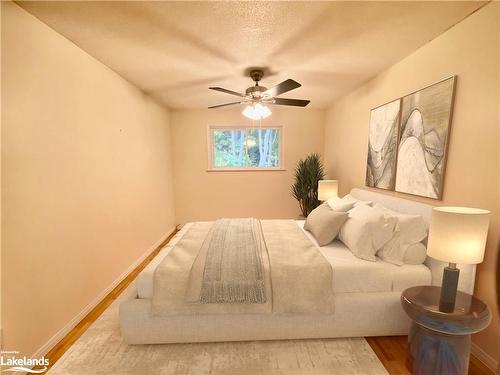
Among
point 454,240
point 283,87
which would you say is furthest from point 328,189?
point 454,240

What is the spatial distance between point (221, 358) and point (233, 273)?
584 mm

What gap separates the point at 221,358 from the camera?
173cm

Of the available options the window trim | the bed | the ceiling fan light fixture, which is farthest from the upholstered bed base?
the window trim

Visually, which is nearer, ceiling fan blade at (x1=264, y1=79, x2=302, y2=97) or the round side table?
the round side table

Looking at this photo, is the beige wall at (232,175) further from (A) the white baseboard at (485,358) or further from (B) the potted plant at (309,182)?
(A) the white baseboard at (485,358)

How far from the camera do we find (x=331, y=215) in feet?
7.95

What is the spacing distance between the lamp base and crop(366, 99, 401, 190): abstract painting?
1323 mm

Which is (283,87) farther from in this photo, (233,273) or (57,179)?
(57,179)

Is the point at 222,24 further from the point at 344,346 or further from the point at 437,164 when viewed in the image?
the point at 344,346

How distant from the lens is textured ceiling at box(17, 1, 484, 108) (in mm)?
1671

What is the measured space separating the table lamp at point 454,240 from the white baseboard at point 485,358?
0.59 metres

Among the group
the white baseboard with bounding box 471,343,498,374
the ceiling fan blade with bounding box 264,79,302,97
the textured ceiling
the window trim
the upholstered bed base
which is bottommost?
the white baseboard with bounding box 471,343,498,374

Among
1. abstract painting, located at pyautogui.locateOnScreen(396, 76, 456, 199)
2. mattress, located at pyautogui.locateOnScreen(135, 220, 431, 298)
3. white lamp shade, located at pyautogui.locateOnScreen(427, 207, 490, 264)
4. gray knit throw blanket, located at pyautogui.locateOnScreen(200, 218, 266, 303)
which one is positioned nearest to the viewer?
white lamp shade, located at pyautogui.locateOnScreen(427, 207, 490, 264)

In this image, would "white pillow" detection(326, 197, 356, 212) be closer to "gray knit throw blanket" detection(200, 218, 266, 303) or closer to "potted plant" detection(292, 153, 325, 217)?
"gray knit throw blanket" detection(200, 218, 266, 303)
